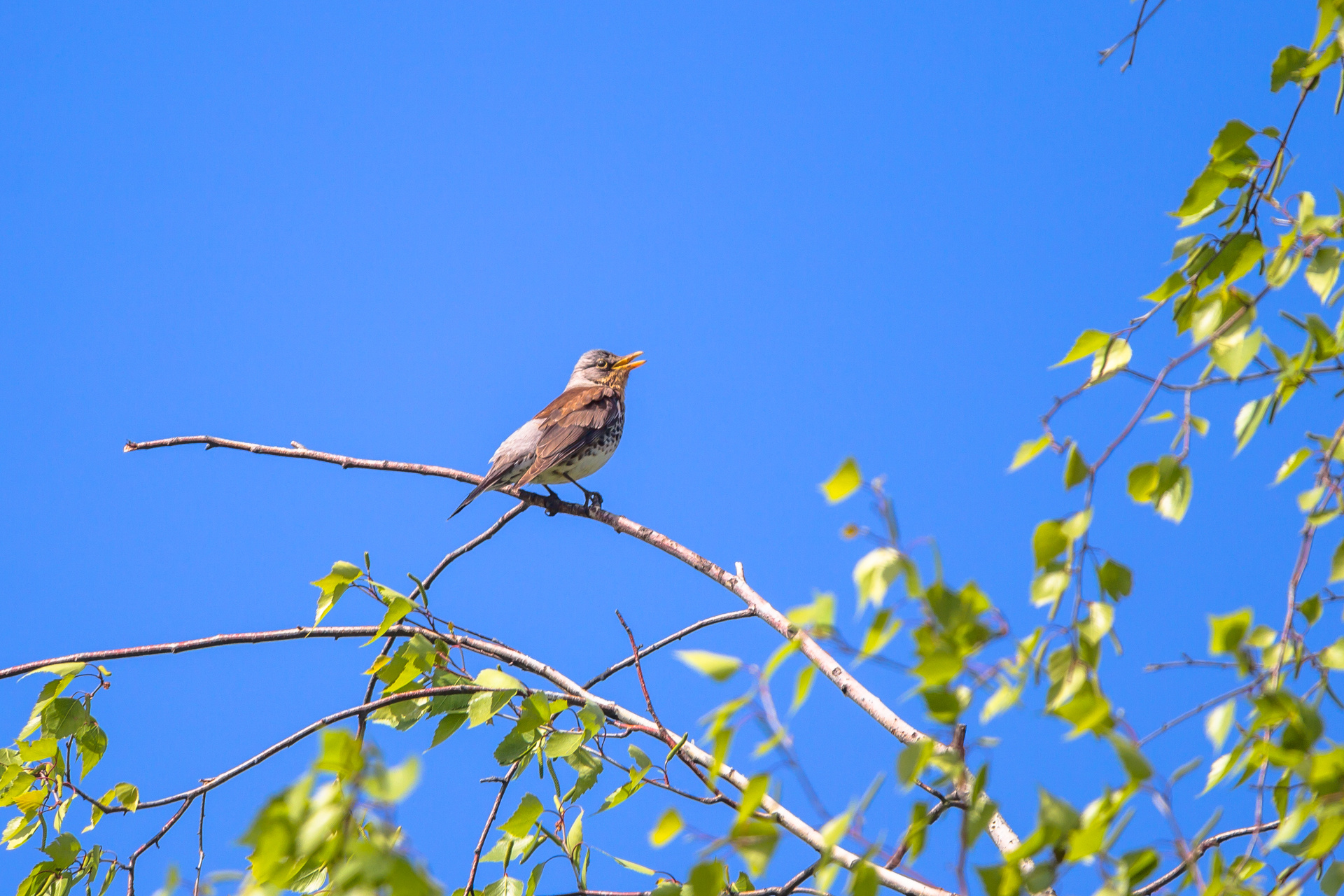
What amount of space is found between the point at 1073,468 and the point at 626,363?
26.0 ft

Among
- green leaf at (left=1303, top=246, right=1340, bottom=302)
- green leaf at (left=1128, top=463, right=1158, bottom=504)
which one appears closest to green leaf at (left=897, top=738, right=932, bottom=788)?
green leaf at (left=1128, top=463, right=1158, bottom=504)

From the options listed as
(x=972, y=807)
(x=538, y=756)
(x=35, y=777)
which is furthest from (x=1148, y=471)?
(x=35, y=777)

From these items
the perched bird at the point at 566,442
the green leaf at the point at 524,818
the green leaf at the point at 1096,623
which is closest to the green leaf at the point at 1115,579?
the green leaf at the point at 1096,623

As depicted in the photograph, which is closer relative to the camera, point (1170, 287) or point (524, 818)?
point (1170, 287)

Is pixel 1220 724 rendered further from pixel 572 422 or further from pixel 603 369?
pixel 603 369

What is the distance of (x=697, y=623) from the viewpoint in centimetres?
410

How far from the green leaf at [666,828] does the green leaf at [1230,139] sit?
72.3 inches

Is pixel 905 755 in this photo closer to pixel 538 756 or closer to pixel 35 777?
pixel 538 756

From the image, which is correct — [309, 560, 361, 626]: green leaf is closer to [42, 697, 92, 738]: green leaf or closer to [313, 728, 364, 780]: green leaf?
[42, 697, 92, 738]: green leaf

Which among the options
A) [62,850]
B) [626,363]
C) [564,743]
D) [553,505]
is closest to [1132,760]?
[564,743]

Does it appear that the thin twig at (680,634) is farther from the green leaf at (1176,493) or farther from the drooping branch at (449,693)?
the green leaf at (1176,493)

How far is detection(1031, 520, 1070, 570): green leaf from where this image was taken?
6.43 ft

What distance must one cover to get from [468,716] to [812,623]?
188 cm

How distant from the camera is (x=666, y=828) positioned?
2.08m
